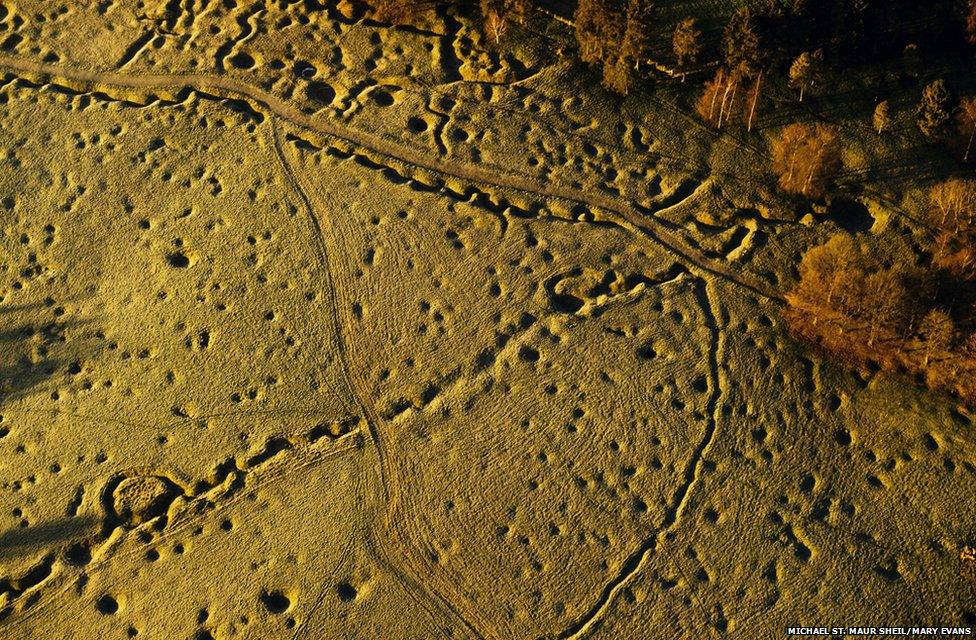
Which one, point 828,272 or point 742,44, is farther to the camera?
→ point 742,44

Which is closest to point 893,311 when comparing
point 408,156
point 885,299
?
point 885,299

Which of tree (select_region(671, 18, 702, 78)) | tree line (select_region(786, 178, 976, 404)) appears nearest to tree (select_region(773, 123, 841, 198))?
tree line (select_region(786, 178, 976, 404))

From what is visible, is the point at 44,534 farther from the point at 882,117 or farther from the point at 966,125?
the point at 966,125

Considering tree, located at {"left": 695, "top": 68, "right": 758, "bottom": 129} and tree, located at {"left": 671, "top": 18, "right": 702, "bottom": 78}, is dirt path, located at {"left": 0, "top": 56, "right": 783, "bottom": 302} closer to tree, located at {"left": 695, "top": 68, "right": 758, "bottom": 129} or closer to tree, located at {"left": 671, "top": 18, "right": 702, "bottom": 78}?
tree, located at {"left": 695, "top": 68, "right": 758, "bottom": 129}

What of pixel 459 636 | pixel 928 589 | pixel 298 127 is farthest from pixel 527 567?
pixel 298 127

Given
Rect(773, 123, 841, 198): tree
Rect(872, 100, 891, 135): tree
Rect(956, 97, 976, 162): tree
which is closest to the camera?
Rect(956, 97, 976, 162): tree

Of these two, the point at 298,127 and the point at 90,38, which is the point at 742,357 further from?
the point at 90,38
